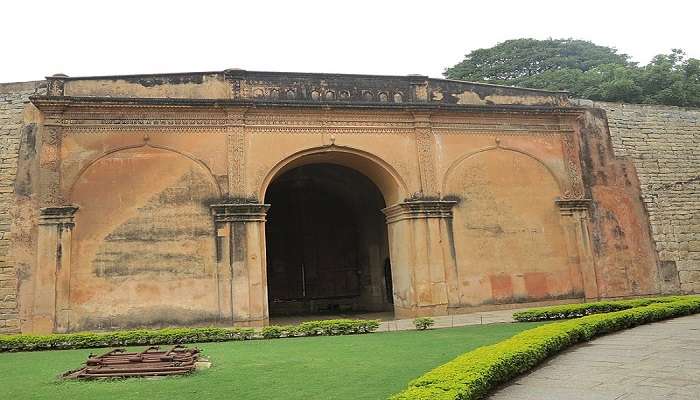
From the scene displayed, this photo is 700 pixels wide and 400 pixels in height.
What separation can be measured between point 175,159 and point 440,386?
930 centimetres

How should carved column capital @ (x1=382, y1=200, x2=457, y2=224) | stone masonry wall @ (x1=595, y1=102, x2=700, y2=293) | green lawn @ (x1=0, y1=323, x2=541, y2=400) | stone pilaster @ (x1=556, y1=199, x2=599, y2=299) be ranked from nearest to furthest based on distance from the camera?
1. green lawn @ (x1=0, y1=323, x2=541, y2=400)
2. carved column capital @ (x1=382, y1=200, x2=457, y2=224)
3. stone pilaster @ (x1=556, y1=199, x2=599, y2=299)
4. stone masonry wall @ (x1=595, y1=102, x2=700, y2=293)

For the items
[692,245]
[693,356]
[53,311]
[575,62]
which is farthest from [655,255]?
[575,62]

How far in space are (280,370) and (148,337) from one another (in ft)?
14.2

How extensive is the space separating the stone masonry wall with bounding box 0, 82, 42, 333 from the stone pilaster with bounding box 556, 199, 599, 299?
13058 mm

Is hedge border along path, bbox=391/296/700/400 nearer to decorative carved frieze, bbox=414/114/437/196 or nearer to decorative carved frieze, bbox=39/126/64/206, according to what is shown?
decorative carved frieze, bbox=414/114/437/196

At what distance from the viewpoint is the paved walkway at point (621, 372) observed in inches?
174

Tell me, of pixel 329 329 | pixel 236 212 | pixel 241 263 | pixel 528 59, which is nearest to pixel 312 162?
pixel 236 212

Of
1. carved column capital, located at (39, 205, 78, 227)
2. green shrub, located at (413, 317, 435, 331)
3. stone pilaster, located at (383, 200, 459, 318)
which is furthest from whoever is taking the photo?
stone pilaster, located at (383, 200, 459, 318)

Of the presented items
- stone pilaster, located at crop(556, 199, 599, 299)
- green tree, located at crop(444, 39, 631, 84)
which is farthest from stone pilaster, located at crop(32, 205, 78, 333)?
green tree, located at crop(444, 39, 631, 84)

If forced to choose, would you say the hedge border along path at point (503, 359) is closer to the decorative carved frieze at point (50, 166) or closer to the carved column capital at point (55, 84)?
the decorative carved frieze at point (50, 166)

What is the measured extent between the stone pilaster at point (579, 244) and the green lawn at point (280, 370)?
544cm

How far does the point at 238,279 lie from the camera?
450 inches

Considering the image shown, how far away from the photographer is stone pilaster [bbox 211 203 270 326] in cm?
1130

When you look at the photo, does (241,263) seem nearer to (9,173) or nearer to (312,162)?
(312,162)
